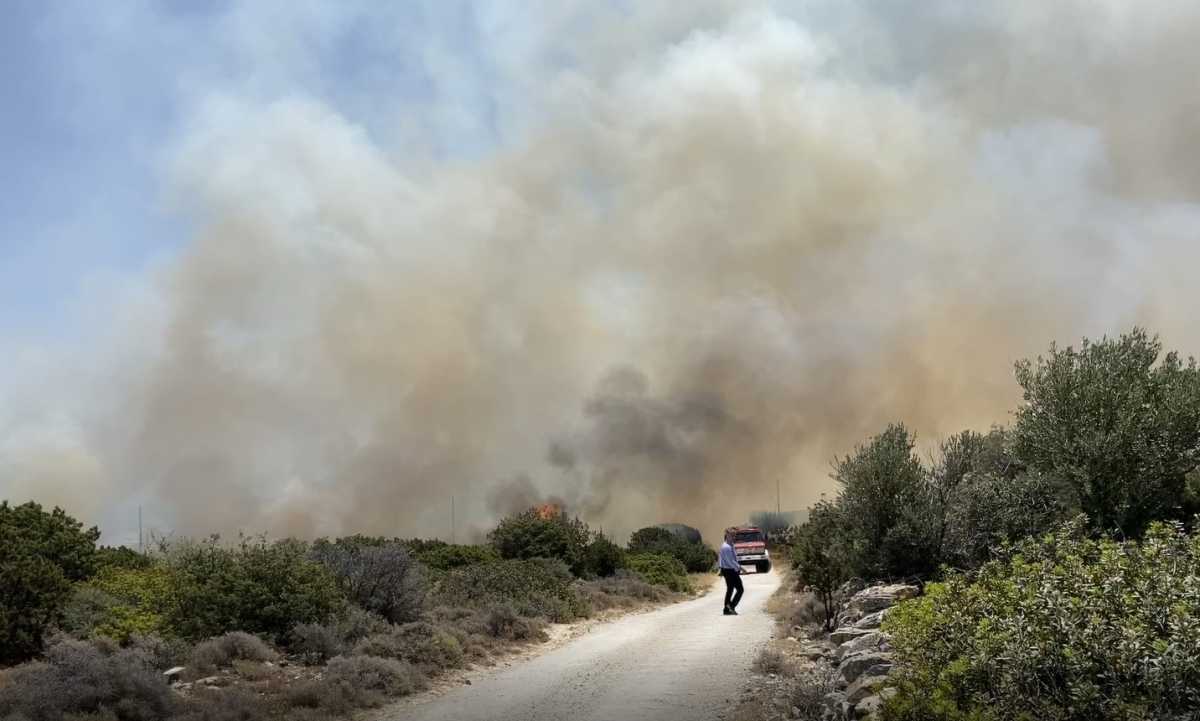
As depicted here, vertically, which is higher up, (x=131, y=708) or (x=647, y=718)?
(x=131, y=708)

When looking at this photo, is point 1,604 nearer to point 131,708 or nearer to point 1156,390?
point 131,708

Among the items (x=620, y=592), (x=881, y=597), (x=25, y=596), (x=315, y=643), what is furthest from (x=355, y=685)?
(x=620, y=592)

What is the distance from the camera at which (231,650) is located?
15688 millimetres

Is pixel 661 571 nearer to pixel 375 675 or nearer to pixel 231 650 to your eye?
pixel 231 650

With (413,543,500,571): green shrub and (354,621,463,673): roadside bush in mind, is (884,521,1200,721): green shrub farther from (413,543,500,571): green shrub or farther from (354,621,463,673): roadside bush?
(413,543,500,571): green shrub

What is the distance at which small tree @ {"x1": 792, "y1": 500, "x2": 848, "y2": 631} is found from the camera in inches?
798

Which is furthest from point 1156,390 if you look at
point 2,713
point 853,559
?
point 2,713

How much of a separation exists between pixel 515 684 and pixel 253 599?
19.4ft

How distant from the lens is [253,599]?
17578mm

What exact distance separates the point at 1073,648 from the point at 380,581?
16.4 metres

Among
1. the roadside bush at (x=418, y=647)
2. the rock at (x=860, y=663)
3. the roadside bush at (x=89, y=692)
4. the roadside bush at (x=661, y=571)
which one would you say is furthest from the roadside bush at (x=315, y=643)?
the roadside bush at (x=661, y=571)

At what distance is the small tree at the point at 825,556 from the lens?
66.5 ft

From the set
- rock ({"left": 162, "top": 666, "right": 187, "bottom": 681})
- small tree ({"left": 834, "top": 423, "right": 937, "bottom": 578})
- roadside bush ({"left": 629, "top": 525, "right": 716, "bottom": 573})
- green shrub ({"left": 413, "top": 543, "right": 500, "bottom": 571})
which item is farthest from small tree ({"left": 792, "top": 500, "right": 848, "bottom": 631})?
roadside bush ({"left": 629, "top": 525, "right": 716, "bottom": 573})

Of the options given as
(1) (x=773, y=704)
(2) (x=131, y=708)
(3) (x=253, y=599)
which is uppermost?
(3) (x=253, y=599)
